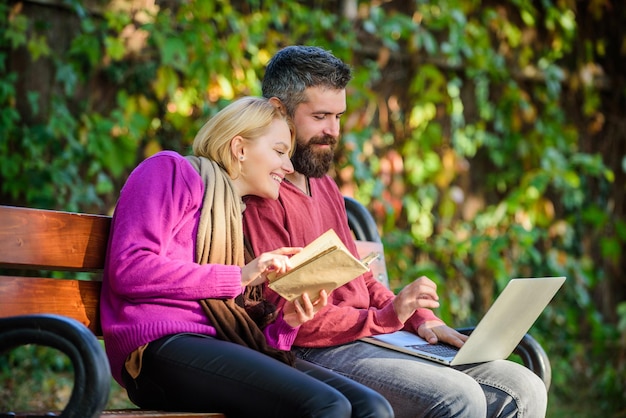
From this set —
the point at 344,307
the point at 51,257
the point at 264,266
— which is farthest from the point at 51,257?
the point at 344,307

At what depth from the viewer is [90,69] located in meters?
4.39

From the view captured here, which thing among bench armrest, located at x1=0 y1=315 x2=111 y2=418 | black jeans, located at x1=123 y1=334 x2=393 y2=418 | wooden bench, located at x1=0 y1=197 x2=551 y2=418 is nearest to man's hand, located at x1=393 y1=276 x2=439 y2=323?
black jeans, located at x1=123 y1=334 x2=393 y2=418

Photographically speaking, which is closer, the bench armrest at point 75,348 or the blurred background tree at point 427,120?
the bench armrest at point 75,348

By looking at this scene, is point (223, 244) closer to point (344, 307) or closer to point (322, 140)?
point (344, 307)

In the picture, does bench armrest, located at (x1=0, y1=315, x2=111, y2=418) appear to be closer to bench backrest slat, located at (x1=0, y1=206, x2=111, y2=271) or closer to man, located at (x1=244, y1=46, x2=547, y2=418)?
bench backrest slat, located at (x1=0, y1=206, x2=111, y2=271)

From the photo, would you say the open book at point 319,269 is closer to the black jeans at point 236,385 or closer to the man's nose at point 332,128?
the black jeans at point 236,385

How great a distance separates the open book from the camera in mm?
2189

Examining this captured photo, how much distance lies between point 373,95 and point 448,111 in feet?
2.49

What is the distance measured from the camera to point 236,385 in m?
2.13

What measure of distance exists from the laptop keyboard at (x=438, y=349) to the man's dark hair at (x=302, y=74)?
0.81 m

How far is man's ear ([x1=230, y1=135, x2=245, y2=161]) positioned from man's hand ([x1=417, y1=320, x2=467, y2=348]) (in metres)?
0.77

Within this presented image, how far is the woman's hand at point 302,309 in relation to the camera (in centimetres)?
239

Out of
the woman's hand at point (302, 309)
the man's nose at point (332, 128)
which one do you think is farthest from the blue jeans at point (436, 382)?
the man's nose at point (332, 128)

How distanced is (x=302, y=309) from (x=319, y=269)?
21 centimetres
